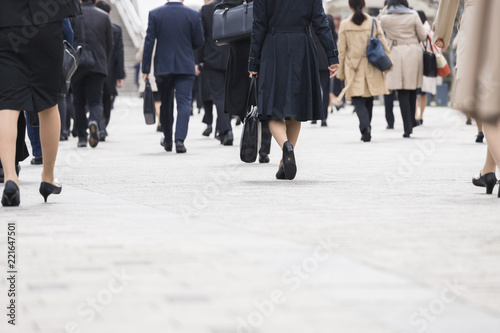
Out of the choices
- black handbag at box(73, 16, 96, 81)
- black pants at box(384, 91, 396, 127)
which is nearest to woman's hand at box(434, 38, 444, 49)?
black handbag at box(73, 16, 96, 81)

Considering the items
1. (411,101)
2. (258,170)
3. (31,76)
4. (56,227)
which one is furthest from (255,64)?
(411,101)

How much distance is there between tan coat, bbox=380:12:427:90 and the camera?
15.8 m

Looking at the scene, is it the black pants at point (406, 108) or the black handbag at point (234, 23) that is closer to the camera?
the black handbag at point (234, 23)

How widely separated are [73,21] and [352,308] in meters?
6.01

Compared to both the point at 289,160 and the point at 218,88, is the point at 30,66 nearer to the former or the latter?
the point at 289,160

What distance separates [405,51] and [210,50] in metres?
3.38

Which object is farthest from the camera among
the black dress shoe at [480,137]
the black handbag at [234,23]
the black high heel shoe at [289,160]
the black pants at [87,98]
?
the black pants at [87,98]

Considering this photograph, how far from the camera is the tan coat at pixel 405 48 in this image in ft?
51.7

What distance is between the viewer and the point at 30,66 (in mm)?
7047

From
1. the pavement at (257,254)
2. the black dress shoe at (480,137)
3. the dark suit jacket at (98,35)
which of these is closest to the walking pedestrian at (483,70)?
the pavement at (257,254)

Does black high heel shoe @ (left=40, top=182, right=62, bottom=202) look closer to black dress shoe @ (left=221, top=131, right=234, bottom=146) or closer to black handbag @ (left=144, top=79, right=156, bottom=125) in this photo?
black handbag @ (left=144, top=79, right=156, bottom=125)

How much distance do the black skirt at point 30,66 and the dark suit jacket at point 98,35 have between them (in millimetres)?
6997

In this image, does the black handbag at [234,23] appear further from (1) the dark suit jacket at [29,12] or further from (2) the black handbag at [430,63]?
(2) the black handbag at [430,63]

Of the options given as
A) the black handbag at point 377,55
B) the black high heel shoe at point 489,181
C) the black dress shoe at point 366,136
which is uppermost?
the black high heel shoe at point 489,181
